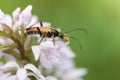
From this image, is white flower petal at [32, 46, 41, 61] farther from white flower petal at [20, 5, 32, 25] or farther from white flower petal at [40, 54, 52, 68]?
white flower petal at [20, 5, 32, 25]

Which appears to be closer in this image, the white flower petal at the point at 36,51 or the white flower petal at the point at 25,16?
the white flower petal at the point at 36,51

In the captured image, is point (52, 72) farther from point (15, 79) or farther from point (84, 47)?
point (84, 47)

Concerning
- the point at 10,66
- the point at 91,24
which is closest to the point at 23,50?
the point at 10,66

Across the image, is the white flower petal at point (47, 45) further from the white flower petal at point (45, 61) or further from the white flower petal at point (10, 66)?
the white flower petal at point (10, 66)

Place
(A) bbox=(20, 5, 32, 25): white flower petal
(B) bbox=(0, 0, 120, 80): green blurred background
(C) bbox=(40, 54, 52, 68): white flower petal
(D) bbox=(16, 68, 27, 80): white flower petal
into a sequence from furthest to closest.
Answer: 1. (B) bbox=(0, 0, 120, 80): green blurred background
2. (A) bbox=(20, 5, 32, 25): white flower petal
3. (C) bbox=(40, 54, 52, 68): white flower petal
4. (D) bbox=(16, 68, 27, 80): white flower petal

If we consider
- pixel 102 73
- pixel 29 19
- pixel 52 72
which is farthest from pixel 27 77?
pixel 102 73

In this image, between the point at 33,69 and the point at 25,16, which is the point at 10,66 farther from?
the point at 25,16

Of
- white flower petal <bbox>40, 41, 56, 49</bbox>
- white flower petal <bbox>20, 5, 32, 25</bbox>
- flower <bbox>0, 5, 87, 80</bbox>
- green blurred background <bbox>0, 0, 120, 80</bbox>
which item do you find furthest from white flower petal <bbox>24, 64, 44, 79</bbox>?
green blurred background <bbox>0, 0, 120, 80</bbox>

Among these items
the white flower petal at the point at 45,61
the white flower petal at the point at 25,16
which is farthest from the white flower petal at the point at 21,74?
the white flower petal at the point at 25,16

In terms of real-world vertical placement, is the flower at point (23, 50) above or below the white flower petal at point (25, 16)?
below
